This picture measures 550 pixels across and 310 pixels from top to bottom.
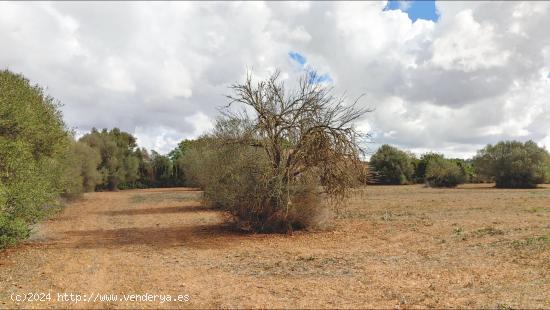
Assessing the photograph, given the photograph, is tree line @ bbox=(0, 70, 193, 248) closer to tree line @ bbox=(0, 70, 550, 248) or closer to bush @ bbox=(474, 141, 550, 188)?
tree line @ bbox=(0, 70, 550, 248)

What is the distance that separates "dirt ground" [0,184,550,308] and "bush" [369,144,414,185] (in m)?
37.8

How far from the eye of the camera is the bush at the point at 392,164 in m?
56.7

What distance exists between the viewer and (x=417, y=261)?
10914mm

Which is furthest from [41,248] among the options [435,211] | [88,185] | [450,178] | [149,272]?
[450,178]

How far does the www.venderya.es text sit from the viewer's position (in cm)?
775

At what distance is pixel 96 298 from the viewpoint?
7910 mm

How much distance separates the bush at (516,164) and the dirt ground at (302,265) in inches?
1232

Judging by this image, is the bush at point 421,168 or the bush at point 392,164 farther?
the bush at point 421,168

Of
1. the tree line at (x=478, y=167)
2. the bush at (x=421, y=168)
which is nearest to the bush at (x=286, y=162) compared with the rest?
the tree line at (x=478, y=167)

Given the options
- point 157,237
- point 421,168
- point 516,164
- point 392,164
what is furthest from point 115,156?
point 516,164

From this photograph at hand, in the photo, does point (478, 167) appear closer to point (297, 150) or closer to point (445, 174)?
point (445, 174)

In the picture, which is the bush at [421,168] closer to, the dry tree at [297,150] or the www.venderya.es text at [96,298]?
the dry tree at [297,150]

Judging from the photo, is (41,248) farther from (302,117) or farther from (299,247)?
(302,117)

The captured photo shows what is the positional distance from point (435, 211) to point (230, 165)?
11712 mm
